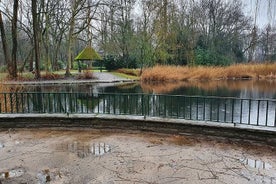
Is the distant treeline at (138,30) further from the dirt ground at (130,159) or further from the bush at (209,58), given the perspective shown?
the dirt ground at (130,159)

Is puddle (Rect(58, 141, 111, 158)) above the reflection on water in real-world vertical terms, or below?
above

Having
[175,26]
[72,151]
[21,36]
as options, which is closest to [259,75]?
[175,26]

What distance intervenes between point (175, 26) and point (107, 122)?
730 inches

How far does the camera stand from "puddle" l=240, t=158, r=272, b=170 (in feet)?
10.6

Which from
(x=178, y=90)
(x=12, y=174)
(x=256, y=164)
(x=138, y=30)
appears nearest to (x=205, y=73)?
(x=178, y=90)

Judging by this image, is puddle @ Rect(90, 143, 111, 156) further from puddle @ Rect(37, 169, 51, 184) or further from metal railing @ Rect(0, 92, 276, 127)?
metal railing @ Rect(0, 92, 276, 127)

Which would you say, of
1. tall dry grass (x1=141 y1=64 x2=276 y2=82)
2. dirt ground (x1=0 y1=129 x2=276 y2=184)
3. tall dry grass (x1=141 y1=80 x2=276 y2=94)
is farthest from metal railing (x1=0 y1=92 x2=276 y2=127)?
tall dry grass (x1=141 y1=64 x2=276 y2=82)

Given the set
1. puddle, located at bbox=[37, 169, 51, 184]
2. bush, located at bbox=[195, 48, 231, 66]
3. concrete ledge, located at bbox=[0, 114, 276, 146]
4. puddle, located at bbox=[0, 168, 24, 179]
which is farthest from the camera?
bush, located at bbox=[195, 48, 231, 66]

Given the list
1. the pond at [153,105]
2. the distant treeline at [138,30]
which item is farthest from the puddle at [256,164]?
the distant treeline at [138,30]

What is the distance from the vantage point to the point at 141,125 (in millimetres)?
4793

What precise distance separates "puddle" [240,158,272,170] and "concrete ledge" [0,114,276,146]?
2.27ft

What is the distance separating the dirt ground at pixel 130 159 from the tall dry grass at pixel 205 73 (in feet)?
49.3

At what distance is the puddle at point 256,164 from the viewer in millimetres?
3242

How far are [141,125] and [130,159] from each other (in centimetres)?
131
